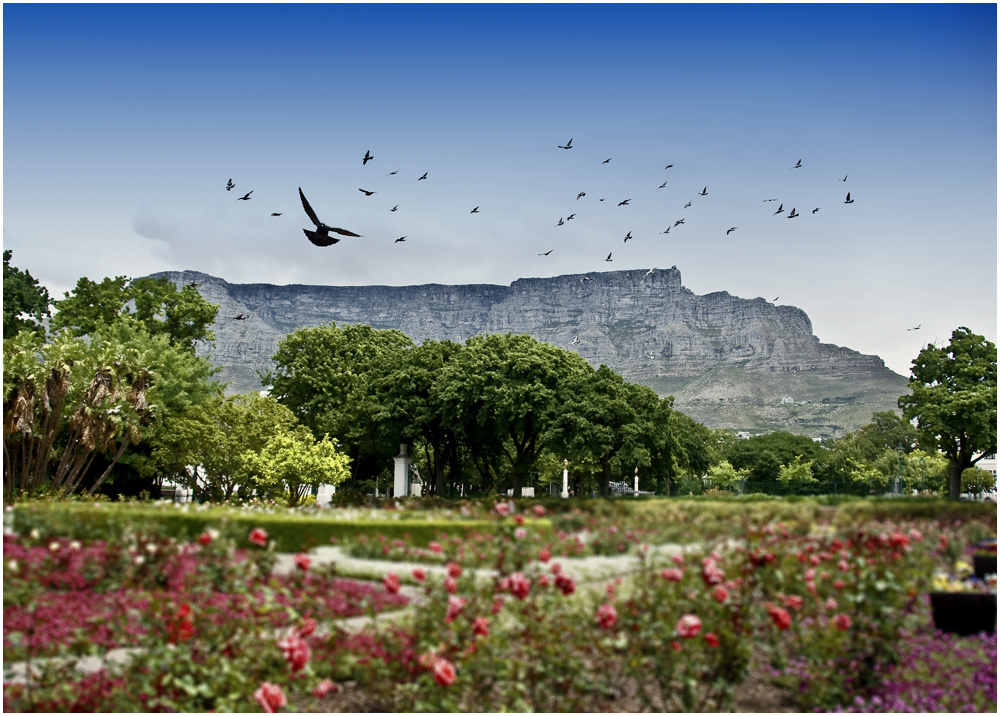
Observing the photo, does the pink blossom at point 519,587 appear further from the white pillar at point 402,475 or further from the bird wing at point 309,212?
the white pillar at point 402,475

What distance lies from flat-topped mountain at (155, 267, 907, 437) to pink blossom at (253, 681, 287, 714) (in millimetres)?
93814

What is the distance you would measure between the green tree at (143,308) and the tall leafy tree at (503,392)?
13246 mm

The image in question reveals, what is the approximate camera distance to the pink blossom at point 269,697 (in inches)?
263

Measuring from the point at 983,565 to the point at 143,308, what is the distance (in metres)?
32.9

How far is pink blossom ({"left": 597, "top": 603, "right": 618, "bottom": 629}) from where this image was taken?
274 inches

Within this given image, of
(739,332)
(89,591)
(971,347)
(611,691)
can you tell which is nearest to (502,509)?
(611,691)

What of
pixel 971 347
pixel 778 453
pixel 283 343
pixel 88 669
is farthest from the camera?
pixel 778 453

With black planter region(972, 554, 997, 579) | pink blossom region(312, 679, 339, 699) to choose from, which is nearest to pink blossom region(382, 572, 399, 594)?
pink blossom region(312, 679, 339, 699)

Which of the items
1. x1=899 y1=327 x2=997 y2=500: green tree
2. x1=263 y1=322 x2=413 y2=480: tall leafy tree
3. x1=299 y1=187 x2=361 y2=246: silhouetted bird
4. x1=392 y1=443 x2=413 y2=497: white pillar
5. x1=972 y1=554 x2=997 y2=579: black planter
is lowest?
x1=972 y1=554 x2=997 y2=579: black planter

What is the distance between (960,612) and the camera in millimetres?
7383

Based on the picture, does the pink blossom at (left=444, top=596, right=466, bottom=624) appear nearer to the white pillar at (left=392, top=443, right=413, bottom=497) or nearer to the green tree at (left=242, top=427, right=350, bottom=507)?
the white pillar at (left=392, top=443, right=413, bottom=497)

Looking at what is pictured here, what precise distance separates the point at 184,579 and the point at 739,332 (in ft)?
448

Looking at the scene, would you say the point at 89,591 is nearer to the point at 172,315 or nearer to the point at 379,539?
the point at 379,539

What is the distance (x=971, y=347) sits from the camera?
38.4 ft
